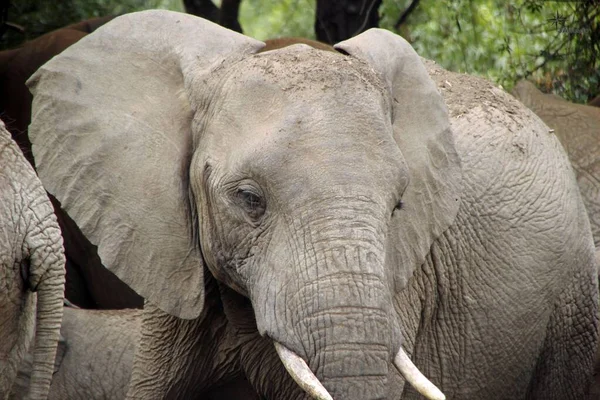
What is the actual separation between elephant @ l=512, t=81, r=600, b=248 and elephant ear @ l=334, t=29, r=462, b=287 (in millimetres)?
2577

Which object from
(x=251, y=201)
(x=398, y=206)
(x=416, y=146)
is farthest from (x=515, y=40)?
(x=251, y=201)

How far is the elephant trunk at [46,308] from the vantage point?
3887mm

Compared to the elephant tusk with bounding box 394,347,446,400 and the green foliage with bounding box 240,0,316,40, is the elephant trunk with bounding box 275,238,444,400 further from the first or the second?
the green foliage with bounding box 240,0,316,40

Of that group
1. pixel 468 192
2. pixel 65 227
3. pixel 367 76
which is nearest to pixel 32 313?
pixel 367 76

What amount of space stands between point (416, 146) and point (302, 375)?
1098mm

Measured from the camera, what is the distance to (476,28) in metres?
8.88

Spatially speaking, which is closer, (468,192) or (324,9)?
(468,192)

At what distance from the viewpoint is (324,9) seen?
832 cm

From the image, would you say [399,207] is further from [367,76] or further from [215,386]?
[215,386]

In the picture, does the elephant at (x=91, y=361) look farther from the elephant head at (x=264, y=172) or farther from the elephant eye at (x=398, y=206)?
the elephant eye at (x=398, y=206)

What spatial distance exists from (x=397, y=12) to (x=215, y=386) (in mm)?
5321

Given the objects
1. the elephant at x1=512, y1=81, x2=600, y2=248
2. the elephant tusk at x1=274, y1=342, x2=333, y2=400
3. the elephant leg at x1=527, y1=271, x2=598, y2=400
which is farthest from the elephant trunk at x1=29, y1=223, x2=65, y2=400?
the elephant at x1=512, y1=81, x2=600, y2=248

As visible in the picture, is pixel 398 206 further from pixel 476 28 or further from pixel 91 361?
pixel 476 28

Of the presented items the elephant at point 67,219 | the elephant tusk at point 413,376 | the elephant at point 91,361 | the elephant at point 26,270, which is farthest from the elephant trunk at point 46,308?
the elephant at point 67,219
